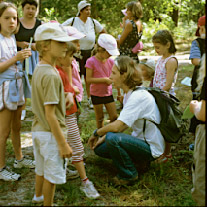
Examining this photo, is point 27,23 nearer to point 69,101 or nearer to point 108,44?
point 108,44

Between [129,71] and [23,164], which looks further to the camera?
[23,164]

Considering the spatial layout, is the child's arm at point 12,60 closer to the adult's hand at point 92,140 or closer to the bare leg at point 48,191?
the adult's hand at point 92,140

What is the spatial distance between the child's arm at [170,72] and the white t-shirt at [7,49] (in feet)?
6.02

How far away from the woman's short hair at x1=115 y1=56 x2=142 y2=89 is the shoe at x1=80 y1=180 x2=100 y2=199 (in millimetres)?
1089

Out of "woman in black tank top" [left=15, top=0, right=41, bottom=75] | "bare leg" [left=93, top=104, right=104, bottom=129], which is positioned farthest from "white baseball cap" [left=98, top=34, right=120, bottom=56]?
"woman in black tank top" [left=15, top=0, right=41, bottom=75]

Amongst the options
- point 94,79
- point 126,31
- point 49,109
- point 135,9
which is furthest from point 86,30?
point 49,109

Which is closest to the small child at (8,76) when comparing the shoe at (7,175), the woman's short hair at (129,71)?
the shoe at (7,175)

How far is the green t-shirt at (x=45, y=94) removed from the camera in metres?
2.23

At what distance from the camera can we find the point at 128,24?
202 inches

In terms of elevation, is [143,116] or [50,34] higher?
[50,34]

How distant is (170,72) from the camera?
371cm

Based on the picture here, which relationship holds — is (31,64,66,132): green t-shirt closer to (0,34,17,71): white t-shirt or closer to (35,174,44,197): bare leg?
(35,174,44,197): bare leg

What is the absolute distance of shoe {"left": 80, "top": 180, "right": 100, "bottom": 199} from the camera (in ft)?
9.32

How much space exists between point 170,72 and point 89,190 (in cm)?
179
